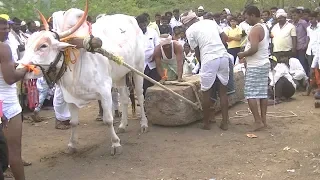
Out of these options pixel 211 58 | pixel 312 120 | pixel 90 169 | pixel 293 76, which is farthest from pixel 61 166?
pixel 293 76

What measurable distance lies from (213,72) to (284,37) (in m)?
4.42

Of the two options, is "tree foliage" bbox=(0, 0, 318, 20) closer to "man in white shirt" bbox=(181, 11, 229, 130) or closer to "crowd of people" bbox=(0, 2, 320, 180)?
"crowd of people" bbox=(0, 2, 320, 180)

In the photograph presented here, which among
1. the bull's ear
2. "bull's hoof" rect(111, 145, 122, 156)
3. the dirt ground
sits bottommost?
the dirt ground

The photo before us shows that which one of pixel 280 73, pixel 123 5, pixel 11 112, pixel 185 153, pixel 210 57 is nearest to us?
pixel 11 112

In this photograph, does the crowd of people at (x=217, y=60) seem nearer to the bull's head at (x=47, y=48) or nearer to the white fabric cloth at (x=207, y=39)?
the white fabric cloth at (x=207, y=39)

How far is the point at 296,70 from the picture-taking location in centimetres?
1097

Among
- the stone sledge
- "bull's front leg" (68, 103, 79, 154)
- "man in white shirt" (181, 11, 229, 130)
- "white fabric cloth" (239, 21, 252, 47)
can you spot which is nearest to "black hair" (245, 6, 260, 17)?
"man in white shirt" (181, 11, 229, 130)

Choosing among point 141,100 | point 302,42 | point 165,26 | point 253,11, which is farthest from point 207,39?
point 165,26

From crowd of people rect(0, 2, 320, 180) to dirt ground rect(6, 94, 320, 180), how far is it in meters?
0.53

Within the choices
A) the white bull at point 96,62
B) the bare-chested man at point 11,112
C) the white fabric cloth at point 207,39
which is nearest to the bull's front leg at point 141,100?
the white bull at point 96,62

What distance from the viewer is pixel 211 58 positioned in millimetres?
7660

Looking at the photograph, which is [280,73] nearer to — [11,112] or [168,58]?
[168,58]

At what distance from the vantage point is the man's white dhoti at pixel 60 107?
Answer: 845 cm

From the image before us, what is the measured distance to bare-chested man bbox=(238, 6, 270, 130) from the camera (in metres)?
7.43
